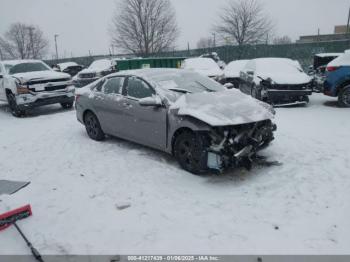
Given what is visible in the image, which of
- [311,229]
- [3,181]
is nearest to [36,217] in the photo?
[3,181]

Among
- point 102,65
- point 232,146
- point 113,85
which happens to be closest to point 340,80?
point 232,146

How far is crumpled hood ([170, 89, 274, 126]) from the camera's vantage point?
4270 millimetres

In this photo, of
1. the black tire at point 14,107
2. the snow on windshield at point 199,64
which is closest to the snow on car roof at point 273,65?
the snow on windshield at point 199,64

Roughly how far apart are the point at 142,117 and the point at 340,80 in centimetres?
670

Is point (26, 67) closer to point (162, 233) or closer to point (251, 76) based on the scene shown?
point (251, 76)

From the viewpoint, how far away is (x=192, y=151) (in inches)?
178

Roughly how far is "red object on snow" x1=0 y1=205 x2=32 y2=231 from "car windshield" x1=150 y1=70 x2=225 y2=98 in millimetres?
2811

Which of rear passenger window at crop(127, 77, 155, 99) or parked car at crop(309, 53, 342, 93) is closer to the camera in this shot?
rear passenger window at crop(127, 77, 155, 99)

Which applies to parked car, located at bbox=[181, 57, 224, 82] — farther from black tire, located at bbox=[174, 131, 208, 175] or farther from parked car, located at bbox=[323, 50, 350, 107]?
black tire, located at bbox=[174, 131, 208, 175]

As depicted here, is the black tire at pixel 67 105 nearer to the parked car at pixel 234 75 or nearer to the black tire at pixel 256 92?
the parked car at pixel 234 75

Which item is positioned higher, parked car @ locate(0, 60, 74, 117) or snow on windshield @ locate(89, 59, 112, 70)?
snow on windshield @ locate(89, 59, 112, 70)

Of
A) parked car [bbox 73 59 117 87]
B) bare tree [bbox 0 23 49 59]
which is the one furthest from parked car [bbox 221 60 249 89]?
bare tree [bbox 0 23 49 59]

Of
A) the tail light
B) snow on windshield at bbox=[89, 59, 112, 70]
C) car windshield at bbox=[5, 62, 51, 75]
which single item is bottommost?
the tail light

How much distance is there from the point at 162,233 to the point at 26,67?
940 cm
